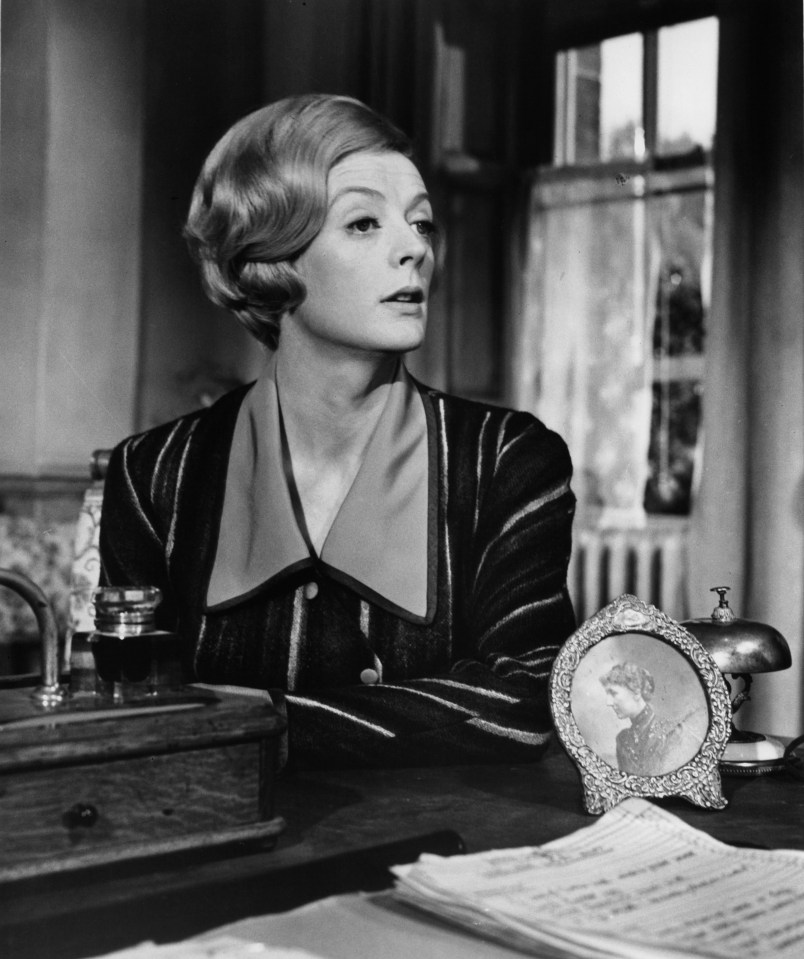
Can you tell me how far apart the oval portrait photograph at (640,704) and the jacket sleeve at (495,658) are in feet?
0.91

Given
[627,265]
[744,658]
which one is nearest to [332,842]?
[744,658]

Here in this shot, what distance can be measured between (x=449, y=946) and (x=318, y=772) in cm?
65

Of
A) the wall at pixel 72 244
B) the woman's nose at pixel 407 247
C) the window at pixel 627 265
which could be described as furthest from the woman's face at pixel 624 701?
the window at pixel 627 265

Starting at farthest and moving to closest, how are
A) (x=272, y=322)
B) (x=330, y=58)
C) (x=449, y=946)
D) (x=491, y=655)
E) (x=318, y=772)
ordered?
(x=330, y=58) → (x=272, y=322) → (x=491, y=655) → (x=318, y=772) → (x=449, y=946)

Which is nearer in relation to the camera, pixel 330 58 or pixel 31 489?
pixel 330 58

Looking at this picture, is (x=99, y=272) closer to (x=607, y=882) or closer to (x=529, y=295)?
(x=529, y=295)

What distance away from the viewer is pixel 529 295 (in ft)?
16.4

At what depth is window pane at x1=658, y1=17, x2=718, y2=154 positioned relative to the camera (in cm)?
443

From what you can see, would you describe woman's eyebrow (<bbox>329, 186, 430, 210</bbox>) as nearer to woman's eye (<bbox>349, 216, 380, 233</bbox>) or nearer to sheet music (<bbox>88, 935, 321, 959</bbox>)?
woman's eye (<bbox>349, 216, 380, 233</bbox>)

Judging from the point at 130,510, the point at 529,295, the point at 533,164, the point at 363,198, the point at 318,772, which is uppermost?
the point at 533,164

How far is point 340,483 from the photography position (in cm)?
184

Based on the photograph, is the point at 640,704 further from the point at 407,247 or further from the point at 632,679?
the point at 407,247

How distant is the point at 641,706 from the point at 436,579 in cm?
53

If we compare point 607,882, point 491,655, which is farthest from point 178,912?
point 491,655
